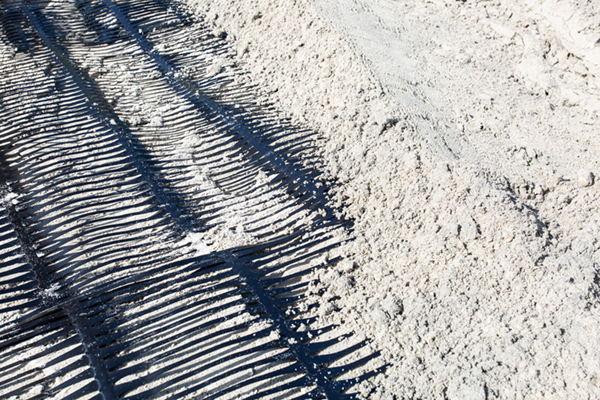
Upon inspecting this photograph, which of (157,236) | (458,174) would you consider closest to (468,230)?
(458,174)

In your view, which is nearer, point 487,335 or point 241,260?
point 487,335

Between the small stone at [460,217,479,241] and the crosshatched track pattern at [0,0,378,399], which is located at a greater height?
the small stone at [460,217,479,241]

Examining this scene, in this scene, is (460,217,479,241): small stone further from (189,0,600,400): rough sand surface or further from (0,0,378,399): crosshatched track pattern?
(0,0,378,399): crosshatched track pattern

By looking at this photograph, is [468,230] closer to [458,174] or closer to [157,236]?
[458,174]

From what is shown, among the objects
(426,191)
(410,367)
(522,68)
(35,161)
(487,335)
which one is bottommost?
(35,161)

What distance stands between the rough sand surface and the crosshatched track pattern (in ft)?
0.78

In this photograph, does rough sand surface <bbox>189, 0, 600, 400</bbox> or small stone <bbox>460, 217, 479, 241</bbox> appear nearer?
rough sand surface <bbox>189, 0, 600, 400</bbox>

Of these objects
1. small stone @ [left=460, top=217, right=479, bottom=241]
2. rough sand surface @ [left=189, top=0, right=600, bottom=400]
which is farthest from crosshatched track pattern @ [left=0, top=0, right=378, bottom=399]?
small stone @ [left=460, top=217, right=479, bottom=241]

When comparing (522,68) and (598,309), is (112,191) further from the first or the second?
(522,68)

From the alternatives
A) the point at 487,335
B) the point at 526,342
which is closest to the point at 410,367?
the point at 487,335

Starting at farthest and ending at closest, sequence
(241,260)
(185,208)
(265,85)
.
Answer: (265,85), (185,208), (241,260)

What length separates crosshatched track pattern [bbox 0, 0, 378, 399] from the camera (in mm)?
2008

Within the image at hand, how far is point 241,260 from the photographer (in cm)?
245

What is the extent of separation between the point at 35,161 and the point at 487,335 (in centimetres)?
306
